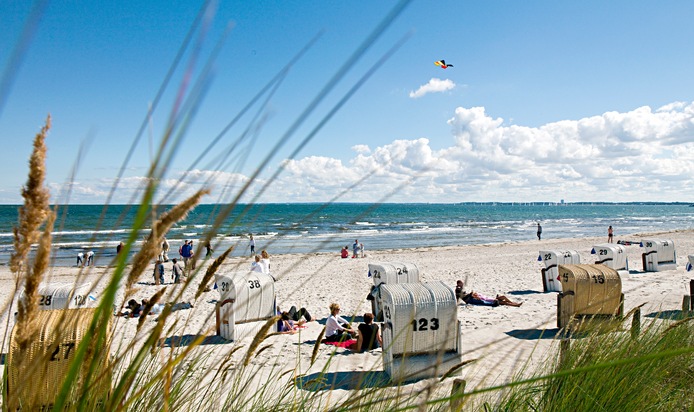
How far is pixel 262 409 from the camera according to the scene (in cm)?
221

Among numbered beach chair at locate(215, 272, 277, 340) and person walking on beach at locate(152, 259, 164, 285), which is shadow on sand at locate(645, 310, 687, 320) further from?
person walking on beach at locate(152, 259, 164, 285)

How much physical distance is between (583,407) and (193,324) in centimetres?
977

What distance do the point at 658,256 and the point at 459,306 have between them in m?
11.0

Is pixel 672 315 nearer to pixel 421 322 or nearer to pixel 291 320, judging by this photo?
pixel 421 322

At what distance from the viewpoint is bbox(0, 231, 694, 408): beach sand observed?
16.8ft

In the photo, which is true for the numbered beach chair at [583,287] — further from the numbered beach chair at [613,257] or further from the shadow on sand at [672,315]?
the numbered beach chair at [613,257]

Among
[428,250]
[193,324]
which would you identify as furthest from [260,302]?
[428,250]

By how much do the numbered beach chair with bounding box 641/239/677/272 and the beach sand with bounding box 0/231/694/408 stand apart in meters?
0.34

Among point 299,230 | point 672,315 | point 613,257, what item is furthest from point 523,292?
point 299,230

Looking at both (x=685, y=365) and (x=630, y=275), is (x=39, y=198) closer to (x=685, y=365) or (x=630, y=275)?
(x=685, y=365)

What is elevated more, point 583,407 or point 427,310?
point 583,407

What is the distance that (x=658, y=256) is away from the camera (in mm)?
18062

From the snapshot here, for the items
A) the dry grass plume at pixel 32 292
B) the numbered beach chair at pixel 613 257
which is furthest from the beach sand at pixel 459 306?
the numbered beach chair at pixel 613 257

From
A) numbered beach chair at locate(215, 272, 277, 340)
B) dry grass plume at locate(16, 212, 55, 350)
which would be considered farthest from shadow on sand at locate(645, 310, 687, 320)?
numbered beach chair at locate(215, 272, 277, 340)
